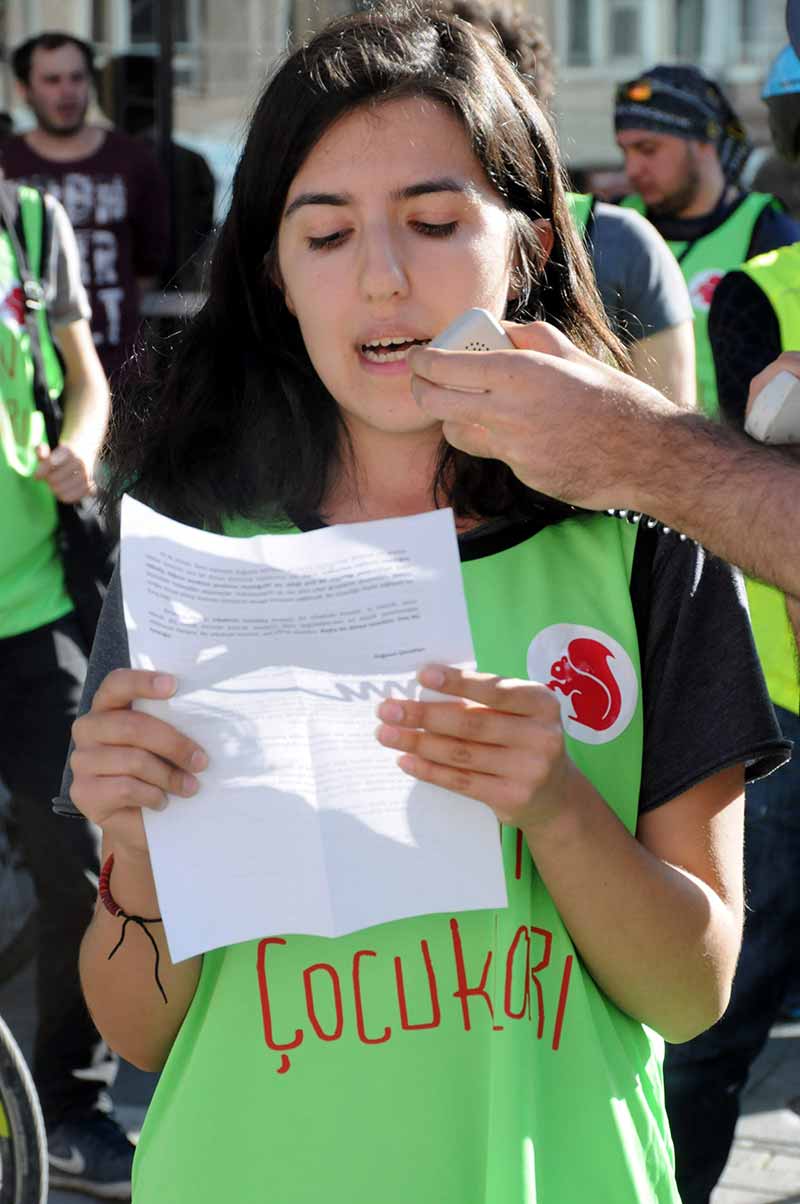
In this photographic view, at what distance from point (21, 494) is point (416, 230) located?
76.5 inches

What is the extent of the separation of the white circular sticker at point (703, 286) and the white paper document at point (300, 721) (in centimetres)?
341

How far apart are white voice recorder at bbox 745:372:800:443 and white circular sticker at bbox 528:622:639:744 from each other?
241 mm

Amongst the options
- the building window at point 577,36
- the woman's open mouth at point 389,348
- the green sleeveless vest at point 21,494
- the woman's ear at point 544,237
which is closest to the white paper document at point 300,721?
the woman's open mouth at point 389,348

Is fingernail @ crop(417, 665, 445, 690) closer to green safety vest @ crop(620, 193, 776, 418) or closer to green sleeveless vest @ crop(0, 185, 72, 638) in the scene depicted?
green sleeveless vest @ crop(0, 185, 72, 638)

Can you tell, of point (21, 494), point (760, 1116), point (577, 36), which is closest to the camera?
point (21, 494)

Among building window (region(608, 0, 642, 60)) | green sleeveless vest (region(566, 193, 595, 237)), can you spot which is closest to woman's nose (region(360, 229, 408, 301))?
green sleeveless vest (region(566, 193, 595, 237))

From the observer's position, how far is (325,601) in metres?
1.48

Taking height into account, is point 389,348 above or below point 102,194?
above

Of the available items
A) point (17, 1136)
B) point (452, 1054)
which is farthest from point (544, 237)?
point (17, 1136)

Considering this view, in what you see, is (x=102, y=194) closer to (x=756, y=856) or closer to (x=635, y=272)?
(x=635, y=272)

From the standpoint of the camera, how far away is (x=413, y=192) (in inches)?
68.8

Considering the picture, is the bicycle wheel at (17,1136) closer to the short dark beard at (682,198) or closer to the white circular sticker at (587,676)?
the white circular sticker at (587,676)

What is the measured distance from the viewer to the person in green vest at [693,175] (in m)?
4.83

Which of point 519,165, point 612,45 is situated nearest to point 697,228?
point 519,165
